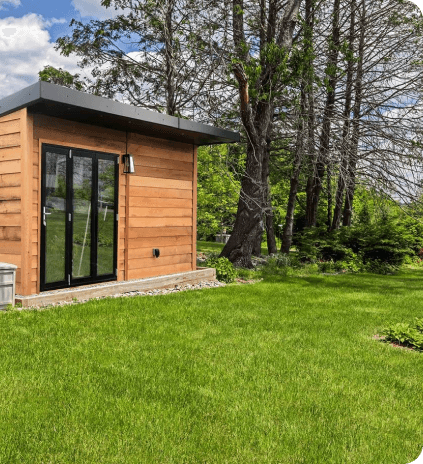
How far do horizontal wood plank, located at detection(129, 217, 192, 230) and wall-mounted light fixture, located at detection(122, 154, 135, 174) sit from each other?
845mm

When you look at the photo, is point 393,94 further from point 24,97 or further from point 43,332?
point 43,332

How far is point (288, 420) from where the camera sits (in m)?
3.14

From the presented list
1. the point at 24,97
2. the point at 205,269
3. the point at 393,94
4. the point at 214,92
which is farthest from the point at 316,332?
the point at 393,94

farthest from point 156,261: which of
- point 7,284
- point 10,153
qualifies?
point 10,153

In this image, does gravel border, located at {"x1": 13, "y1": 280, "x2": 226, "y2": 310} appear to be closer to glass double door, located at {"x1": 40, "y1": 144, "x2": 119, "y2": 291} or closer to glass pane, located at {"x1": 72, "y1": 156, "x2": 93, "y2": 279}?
glass double door, located at {"x1": 40, "y1": 144, "x2": 119, "y2": 291}

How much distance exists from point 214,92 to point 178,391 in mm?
8949

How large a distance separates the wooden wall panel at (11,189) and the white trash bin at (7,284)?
0.33m

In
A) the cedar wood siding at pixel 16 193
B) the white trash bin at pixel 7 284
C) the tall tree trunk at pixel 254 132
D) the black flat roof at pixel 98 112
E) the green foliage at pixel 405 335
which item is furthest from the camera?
the tall tree trunk at pixel 254 132

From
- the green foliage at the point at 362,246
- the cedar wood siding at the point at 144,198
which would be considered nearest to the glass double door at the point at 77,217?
the cedar wood siding at the point at 144,198

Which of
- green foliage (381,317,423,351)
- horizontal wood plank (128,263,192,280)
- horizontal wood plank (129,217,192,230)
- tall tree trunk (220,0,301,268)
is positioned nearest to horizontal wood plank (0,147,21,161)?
horizontal wood plank (129,217,192,230)

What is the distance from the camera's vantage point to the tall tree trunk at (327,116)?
10.2 meters

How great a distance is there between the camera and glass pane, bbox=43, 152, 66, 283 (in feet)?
22.4

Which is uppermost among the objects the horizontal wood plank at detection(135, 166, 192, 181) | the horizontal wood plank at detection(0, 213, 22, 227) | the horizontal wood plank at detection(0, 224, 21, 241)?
the horizontal wood plank at detection(135, 166, 192, 181)

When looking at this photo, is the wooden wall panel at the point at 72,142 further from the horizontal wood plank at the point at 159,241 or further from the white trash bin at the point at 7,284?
the white trash bin at the point at 7,284
